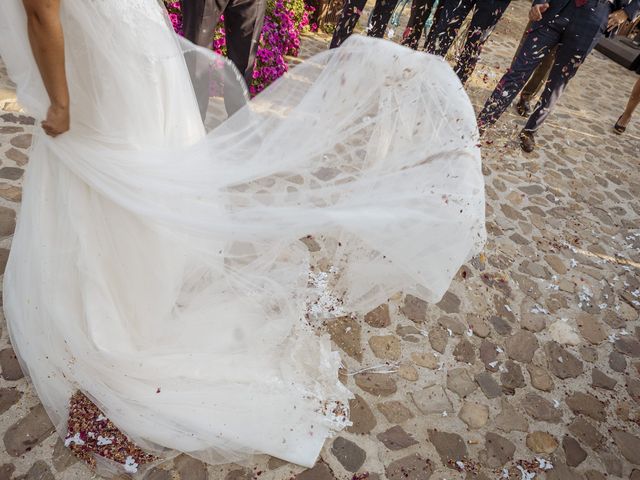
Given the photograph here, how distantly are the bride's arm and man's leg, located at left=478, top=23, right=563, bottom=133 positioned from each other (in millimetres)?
3914

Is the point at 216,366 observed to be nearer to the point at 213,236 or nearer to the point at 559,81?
the point at 213,236

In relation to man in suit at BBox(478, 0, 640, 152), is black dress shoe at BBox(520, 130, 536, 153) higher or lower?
lower

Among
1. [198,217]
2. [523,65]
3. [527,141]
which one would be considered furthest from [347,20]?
[198,217]

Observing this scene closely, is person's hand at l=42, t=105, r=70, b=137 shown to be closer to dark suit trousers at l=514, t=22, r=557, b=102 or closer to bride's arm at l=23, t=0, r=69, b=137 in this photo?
bride's arm at l=23, t=0, r=69, b=137

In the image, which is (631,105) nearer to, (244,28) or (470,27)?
(470,27)

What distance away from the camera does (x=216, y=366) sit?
2.11 m

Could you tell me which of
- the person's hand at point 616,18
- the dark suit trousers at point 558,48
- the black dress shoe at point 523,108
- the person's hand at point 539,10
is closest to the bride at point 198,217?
the dark suit trousers at point 558,48

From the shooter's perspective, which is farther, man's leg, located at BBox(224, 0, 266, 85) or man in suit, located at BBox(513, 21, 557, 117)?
man in suit, located at BBox(513, 21, 557, 117)

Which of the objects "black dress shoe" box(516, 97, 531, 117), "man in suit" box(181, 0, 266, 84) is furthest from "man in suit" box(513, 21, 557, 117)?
"man in suit" box(181, 0, 266, 84)

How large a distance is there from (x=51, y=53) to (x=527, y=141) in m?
5.19

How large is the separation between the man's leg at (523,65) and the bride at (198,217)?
2.94 meters

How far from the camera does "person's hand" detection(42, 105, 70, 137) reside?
1.68 m

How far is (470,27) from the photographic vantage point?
17.0ft

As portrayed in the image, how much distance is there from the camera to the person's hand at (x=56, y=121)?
1.68 metres
